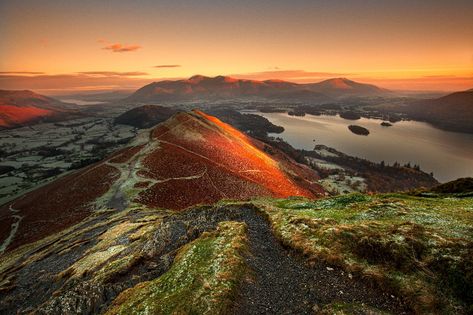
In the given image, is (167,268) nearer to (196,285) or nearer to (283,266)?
(196,285)

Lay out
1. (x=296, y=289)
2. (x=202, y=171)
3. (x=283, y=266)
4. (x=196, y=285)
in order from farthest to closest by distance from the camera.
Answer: (x=202, y=171)
(x=283, y=266)
(x=196, y=285)
(x=296, y=289)

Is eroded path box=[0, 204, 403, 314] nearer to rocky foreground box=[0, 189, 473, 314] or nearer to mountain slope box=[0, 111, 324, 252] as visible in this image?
rocky foreground box=[0, 189, 473, 314]

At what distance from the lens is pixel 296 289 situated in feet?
63.1

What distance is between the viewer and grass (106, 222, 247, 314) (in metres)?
18.0

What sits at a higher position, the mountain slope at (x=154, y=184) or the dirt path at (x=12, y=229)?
the mountain slope at (x=154, y=184)

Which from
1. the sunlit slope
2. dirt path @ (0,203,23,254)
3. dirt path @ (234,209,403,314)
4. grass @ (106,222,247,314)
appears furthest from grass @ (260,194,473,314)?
→ dirt path @ (0,203,23,254)

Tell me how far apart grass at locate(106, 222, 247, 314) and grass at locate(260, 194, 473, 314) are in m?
6.20

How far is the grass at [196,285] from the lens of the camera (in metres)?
18.0

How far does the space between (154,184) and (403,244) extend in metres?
64.7

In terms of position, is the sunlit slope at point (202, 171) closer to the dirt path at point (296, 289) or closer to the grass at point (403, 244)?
the grass at point (403, 244)

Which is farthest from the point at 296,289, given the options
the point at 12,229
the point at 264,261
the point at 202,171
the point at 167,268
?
the point at 12,229

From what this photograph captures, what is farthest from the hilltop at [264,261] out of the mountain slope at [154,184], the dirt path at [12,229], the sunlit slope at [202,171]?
the sunlit slope at [202,171]

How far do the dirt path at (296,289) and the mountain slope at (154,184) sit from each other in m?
47.3

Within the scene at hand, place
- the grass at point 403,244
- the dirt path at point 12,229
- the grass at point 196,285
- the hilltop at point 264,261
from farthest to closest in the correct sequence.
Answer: the dirt path at point 12,229 → the grass at point 196,285 → the hilltop at point 264,261 → the grass at point 403,244
